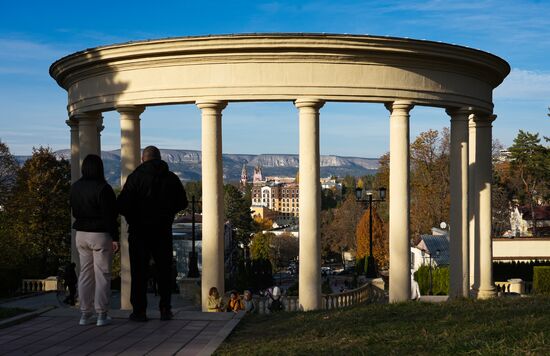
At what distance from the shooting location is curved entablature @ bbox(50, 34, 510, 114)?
32312 mm

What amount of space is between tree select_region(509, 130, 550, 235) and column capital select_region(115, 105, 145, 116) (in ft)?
299

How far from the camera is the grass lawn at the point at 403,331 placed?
569 inches

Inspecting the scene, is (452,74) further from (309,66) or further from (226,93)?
(226,93)

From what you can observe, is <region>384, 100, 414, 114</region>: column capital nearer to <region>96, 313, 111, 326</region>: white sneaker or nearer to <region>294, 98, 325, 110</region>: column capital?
<region>294, 98, 325, 110</region>: column capital

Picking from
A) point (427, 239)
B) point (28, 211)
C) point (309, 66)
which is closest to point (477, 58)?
point (309, 66)

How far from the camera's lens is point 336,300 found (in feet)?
123

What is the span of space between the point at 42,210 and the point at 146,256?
274 ft

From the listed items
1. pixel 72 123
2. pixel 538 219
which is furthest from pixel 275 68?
pixel 538 219

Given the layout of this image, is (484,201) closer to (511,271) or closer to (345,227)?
(511,271)

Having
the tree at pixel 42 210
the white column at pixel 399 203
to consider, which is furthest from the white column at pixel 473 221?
the tree at pixel 42 210

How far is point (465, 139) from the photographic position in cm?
3691

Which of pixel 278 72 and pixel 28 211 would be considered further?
pixel 28 211

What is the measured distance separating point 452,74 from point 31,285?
4176 centimetres

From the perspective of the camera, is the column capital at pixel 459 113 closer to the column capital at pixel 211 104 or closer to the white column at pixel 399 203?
the white column at pixel 399 203
